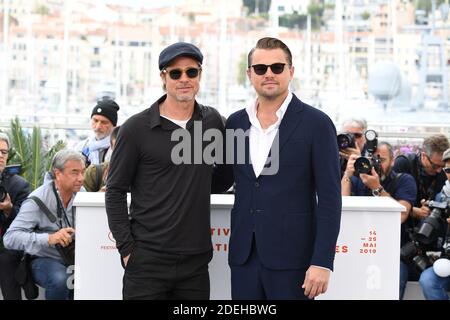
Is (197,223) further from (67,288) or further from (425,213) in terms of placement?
(425,213)

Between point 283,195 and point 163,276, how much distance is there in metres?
0.70

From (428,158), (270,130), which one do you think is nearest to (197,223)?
(270,130)

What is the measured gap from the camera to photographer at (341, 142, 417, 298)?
6879 millimetres

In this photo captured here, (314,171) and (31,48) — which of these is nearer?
(314,171)

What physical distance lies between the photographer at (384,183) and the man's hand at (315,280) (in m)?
2.68

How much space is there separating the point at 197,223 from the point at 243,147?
0.43 m

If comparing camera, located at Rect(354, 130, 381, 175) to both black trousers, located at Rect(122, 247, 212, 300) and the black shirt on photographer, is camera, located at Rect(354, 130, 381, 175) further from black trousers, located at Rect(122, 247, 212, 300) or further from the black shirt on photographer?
black trousers, located at Rect(122, 247, 212, 300)

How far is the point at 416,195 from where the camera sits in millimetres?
7441

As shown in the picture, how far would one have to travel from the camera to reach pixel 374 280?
5102 mm

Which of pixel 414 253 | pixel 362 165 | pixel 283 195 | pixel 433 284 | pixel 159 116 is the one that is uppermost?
pixel 159 116

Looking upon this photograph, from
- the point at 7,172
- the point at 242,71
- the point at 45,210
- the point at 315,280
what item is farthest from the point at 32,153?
the point at 242,71

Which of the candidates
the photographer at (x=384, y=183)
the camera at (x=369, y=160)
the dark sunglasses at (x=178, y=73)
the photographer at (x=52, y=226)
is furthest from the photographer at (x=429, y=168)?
the dark sunglasses at (x=178, y=73)

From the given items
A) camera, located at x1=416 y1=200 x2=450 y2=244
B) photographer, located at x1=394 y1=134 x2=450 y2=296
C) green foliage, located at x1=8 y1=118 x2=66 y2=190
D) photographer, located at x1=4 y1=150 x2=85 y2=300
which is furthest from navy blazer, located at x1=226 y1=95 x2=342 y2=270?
green foliage, located at x1=8 y1=118 x2=66 y2=190

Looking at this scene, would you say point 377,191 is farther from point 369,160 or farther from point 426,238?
point 426,238
